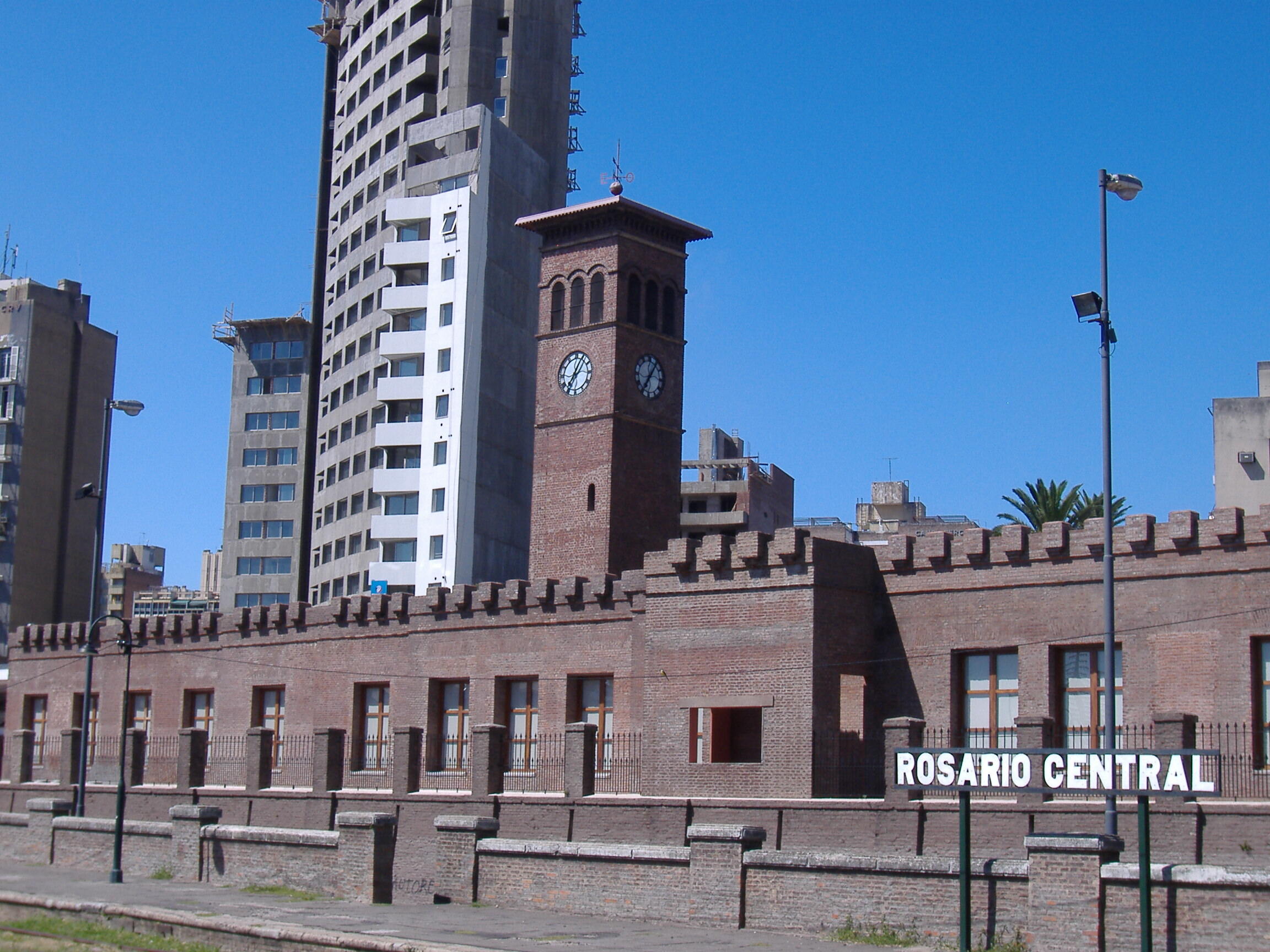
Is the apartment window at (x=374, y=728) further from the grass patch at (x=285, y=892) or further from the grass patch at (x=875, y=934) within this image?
the grass patch at (x=875, y=934)

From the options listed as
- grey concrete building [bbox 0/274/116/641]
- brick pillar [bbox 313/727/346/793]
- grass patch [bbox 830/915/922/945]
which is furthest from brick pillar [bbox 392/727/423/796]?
grey concrete building [bbox 0/274/116/641]

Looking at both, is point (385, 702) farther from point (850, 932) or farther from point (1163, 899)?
point (1163, 899)

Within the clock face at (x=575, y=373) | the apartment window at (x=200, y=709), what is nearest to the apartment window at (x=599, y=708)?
the clock face at (x=575, y=373)

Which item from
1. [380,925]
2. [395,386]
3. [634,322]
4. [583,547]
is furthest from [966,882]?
[395,386]

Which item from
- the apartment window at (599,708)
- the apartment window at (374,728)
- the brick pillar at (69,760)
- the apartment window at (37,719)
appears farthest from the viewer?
the apartment window at (37,719)

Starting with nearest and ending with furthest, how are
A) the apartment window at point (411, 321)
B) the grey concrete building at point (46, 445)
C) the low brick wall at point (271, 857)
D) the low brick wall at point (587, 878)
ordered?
the low brick wall at point (587, 878) < the low brick wall at point (271, 857) < the apartment window at point (411, 321) < the grey concrete building at point (46, 445)

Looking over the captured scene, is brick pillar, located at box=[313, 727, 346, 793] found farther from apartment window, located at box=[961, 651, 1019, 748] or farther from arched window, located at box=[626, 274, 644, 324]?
apartment window, located at box=[961, 651, 1019, 748]

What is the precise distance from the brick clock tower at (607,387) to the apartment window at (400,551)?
80.7ft

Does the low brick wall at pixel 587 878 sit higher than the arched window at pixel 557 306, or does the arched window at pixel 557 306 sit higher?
the arched window at pixel 557 306

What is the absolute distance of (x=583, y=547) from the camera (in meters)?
40.8

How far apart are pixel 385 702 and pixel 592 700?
7088mm

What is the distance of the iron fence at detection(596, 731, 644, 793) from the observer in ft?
104

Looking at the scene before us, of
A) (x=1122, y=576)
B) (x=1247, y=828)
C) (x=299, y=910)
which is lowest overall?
(x=299, y=910)

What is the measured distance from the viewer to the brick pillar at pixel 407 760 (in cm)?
3391
